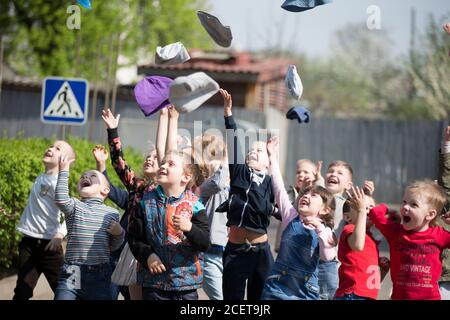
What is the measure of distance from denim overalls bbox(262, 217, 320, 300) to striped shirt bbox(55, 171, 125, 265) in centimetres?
127

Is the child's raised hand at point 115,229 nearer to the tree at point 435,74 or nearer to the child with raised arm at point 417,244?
the child with raised arm at point 417,244

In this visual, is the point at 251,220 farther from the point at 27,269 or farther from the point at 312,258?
the point at 27,269

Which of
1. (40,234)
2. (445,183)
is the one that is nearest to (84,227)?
(40,234)

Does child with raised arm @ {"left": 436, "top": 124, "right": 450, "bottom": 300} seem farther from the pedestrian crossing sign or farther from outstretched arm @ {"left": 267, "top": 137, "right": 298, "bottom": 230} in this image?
the pedestrian crossing sign

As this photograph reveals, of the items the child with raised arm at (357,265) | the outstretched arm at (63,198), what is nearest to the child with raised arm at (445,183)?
the child with raised arm at (357,265)

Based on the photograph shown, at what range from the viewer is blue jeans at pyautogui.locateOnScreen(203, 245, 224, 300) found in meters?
7.13

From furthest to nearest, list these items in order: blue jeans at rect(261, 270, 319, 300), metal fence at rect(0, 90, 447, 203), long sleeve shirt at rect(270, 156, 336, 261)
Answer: metal fence at rect(0, 90, 447, 203) < long sleeve shirt at rect(270, 156, 336, 261) < blue jeans at rect(261, 270, 319, 300)

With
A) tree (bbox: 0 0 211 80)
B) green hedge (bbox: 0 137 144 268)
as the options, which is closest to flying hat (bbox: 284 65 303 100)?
green hedge (bbox: 0 137 144 268)

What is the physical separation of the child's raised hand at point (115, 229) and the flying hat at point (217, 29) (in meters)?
1.66

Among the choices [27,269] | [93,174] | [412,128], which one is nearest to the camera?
[93,174]
